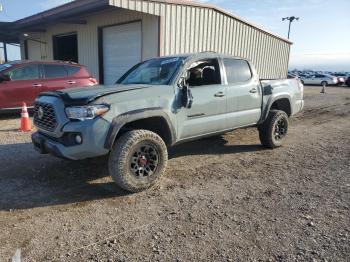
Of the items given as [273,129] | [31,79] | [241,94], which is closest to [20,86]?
[31,79]

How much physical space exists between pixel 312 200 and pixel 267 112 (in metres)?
2.66

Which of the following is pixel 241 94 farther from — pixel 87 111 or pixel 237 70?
pixel 87 111

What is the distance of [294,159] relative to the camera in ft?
19.9

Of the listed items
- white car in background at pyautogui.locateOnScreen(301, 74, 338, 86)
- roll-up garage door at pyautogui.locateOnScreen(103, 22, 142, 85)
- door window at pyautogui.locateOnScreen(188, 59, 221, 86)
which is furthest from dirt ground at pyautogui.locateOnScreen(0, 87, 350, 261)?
white car in background at pyautogui.locateOnScreen(301, 74, 338, 86)

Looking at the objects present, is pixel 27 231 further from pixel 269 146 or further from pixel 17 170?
pixel 269 146

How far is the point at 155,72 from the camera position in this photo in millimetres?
5363

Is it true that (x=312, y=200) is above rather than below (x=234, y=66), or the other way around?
below

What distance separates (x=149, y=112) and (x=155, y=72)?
1.20m

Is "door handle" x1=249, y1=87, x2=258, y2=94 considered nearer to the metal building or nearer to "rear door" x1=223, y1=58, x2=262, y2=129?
"rear door" x1=223, y1=58, x2=262, y2=129

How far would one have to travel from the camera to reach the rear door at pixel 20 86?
9.23 m

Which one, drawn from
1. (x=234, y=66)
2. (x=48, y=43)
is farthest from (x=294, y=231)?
(x=48, y=43)

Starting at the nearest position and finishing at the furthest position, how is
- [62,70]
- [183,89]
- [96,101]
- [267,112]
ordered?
[96,101] < [183,89] < [267,112] < [62,70]

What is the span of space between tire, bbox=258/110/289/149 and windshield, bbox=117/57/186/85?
8.02 feet

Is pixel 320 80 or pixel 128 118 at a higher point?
pixel 128 118
